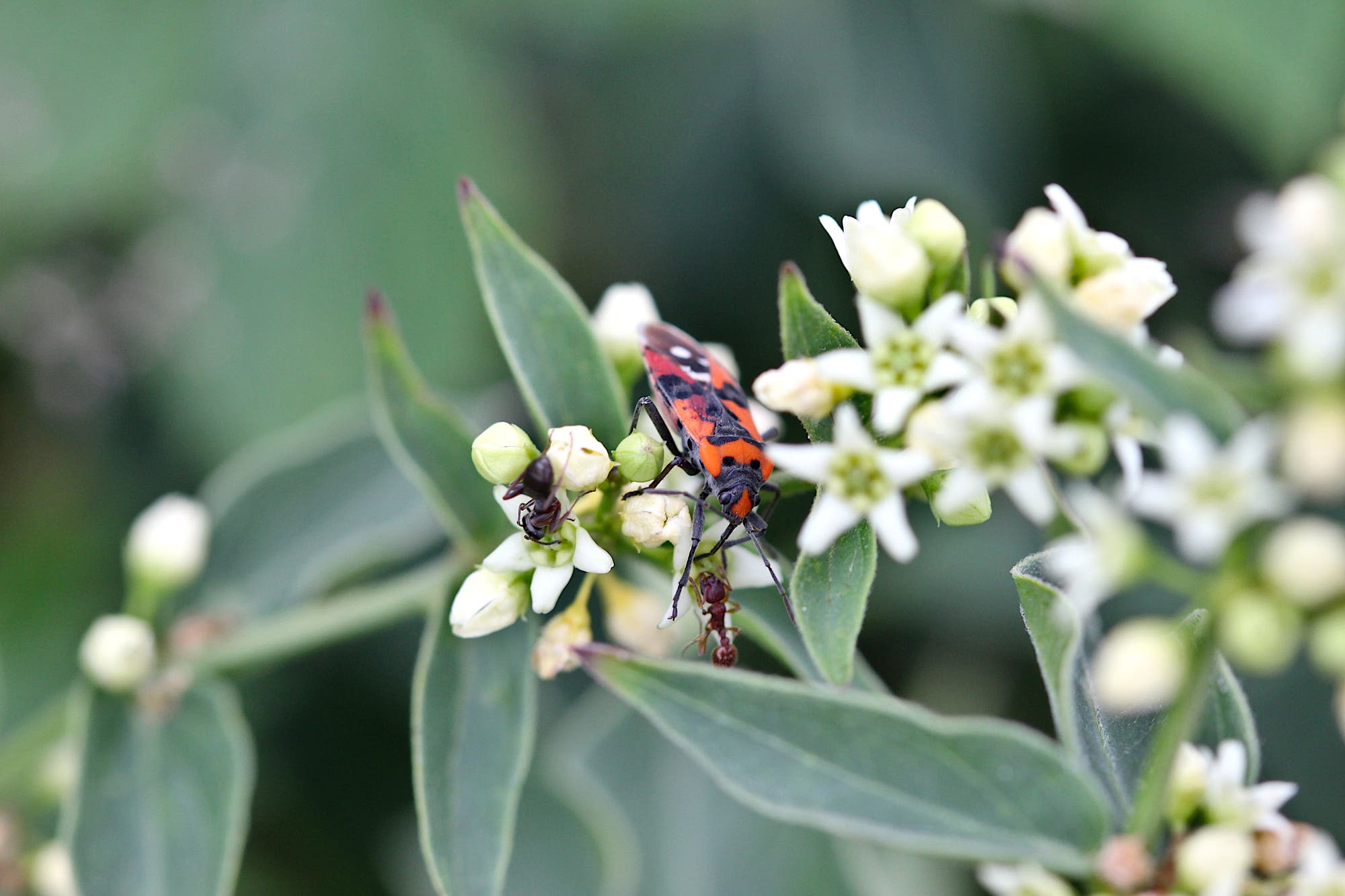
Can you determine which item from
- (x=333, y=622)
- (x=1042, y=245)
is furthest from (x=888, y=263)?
(x=333, y=622)

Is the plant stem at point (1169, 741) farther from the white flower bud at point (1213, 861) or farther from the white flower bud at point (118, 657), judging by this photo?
the white flower bud at point (118, 657)

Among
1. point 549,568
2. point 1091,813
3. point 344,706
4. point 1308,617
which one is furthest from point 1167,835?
point 344,706

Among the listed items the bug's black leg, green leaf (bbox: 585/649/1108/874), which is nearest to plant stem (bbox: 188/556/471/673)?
the bug's black leg

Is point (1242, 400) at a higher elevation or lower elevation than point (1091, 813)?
higher

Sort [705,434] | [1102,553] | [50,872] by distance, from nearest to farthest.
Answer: [1102,553], [705,434], [50,872]

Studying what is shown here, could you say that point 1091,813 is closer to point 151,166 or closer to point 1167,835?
point 1167,835

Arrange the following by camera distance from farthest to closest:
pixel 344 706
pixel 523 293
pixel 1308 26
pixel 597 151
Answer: pixel 597 151 < pixel 344 706 < pixel 1308 26 < pixel 523 293

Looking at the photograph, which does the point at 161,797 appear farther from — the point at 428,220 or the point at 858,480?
the point at 428,220
